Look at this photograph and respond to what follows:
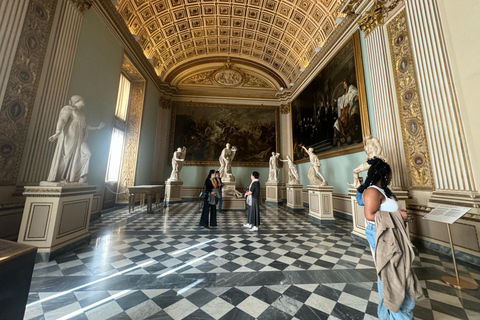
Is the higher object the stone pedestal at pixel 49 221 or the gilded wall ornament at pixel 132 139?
the gilded wall ornament at pixel 132 139

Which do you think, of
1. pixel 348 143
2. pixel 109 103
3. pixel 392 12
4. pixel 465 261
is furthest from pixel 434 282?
pixel 109 103

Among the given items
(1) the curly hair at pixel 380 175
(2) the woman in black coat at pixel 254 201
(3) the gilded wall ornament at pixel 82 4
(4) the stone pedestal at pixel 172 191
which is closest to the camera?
(1) the curly hair at pixel 380 175

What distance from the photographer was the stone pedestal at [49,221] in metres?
2.90

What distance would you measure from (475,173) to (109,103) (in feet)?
32.3

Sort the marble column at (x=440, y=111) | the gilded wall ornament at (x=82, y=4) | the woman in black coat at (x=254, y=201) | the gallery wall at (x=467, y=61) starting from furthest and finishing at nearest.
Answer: the gilded wall ornament at (x=82, y=4)
the woman in black coat at (x=254, y=201)
the marble column at (x=440, y=111)
the gallery wall at (x=467, y=61)

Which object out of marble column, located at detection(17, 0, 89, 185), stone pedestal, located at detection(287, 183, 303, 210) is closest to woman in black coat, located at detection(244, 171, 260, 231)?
stone pedestal, located at detection(287, 183, 303, 210)

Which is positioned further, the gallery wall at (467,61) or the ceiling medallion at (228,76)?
the ceiling medallion at (228,76)

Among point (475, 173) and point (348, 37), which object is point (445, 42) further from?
point (348, 37)

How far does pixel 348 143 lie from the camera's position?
678cm

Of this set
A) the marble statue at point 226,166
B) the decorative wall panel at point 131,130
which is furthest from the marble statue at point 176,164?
the marble statue at point 226,166

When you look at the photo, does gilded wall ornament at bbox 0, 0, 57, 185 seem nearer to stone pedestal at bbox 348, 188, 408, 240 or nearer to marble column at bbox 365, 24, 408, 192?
stone pedestal at bbox 348, 188, 408, 240

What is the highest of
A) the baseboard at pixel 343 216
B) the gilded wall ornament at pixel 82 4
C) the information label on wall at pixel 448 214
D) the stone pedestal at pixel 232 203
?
the gilded wall ornament at pixel 82 4

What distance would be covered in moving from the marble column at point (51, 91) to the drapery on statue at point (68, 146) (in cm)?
111

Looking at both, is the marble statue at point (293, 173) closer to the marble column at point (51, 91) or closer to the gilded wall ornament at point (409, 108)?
the gilded wall ornament at point (409, 108)
